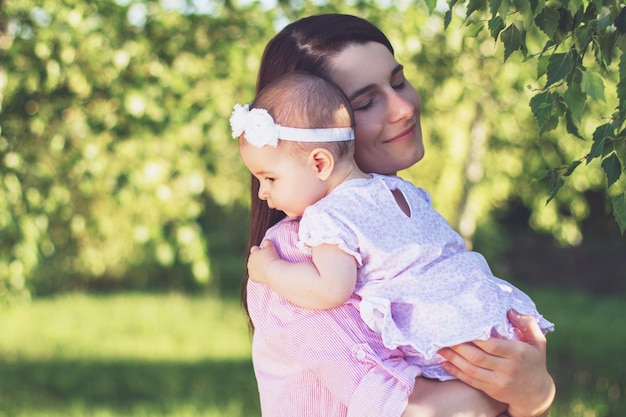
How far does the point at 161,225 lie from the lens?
4.86 meters

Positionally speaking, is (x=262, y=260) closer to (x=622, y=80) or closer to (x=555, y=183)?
(x=555, y=183)

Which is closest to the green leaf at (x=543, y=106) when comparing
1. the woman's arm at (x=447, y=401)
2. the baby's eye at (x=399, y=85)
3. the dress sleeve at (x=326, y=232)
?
the baby's eye at (x=399, y=85)

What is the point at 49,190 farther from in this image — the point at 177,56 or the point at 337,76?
the point at 337,76

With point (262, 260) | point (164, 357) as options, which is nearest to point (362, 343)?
point (262, 260)

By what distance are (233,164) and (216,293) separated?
271 centimetres

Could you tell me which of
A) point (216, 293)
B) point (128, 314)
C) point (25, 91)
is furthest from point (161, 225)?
point (216, 293)

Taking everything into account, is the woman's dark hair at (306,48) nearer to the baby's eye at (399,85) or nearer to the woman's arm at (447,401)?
the baby's eye at (399,85)

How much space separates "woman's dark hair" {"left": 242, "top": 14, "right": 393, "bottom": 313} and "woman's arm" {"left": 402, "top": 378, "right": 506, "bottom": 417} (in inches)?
23.8

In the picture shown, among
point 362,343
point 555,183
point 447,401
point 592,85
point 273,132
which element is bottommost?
point 447,401

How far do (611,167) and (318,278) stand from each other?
62cm

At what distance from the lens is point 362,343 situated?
6.29ft

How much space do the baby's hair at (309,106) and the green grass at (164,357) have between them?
422cm

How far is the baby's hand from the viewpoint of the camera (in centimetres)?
200

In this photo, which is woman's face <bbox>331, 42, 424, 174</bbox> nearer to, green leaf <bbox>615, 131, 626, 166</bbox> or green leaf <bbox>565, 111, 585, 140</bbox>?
green leaf <bbox>565, 111, 585, 140</bbox>
